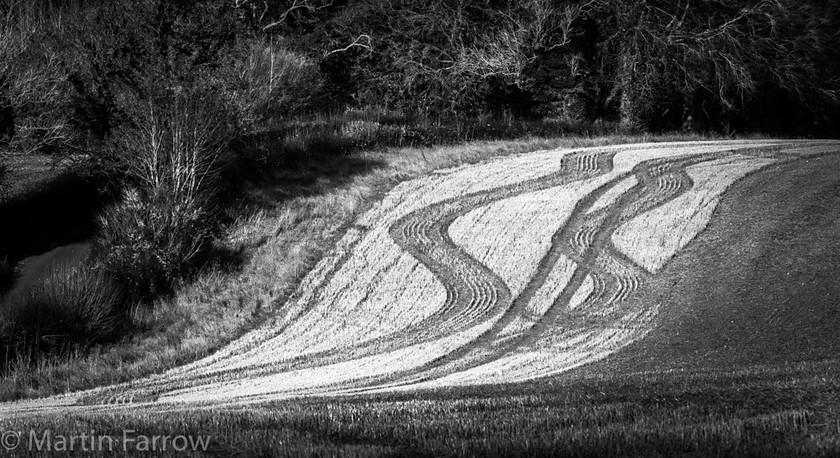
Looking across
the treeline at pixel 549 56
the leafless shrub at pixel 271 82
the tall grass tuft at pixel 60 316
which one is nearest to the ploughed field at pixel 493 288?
the tall grass tuft at pixel 60 316

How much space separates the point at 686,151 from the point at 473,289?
51.8 feet

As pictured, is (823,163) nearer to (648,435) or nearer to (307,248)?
(307,248)

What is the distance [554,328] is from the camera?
862 inches

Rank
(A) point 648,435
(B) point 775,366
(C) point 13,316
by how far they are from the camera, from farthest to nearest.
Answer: (C) point 13,316 < (B) point 775,366 < (A) point 648,435

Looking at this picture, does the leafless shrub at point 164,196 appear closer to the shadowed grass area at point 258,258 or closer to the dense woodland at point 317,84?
the dense woodland at point 317,84

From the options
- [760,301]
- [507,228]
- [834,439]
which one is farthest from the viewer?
[507,228]

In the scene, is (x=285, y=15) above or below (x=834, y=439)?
above

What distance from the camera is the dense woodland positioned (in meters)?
30.6

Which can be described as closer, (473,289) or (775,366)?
(775,366)

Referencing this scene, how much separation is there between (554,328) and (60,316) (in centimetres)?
1353

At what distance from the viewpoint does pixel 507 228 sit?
95.0 feet

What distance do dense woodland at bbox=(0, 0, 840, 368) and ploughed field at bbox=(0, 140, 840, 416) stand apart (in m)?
5.97

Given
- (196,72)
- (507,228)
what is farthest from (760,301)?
(196,72)

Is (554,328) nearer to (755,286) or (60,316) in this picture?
(755,286)
